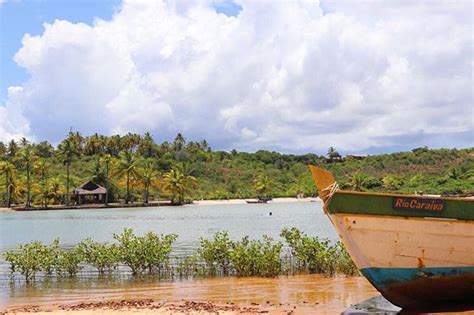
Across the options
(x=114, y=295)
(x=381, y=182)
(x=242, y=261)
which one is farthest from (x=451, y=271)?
(x=381, y=182)

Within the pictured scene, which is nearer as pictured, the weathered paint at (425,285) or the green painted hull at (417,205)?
the green painted hull at (417,205)

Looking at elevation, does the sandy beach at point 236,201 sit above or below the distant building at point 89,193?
below

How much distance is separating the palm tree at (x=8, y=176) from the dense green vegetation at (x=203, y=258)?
72.4 m

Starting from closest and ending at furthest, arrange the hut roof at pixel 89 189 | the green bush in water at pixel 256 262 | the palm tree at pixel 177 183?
the green bush in water at pixel 256 262 → the hut roof at pixel 89 189 → the palm tree at pixel 177 183

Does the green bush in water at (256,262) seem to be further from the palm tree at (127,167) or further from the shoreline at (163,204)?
the palm tree at (127,167)

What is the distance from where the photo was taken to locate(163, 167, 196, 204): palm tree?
314 feet

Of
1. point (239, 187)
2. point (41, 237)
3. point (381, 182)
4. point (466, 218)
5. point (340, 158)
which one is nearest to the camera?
point (466, 218)

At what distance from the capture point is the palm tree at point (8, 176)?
286 feet

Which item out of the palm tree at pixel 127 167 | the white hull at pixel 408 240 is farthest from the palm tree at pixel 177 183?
the white hull at pixel 408 240

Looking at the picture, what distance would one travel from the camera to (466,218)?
11.3 meters

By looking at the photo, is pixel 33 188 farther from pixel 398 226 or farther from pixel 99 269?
pixel 398 226

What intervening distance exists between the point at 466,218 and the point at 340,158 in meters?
112

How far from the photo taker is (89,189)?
297ft

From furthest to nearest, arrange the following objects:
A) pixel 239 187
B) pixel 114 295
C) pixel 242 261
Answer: pixel 239 187
pixel 242 261
pixel 114 295
